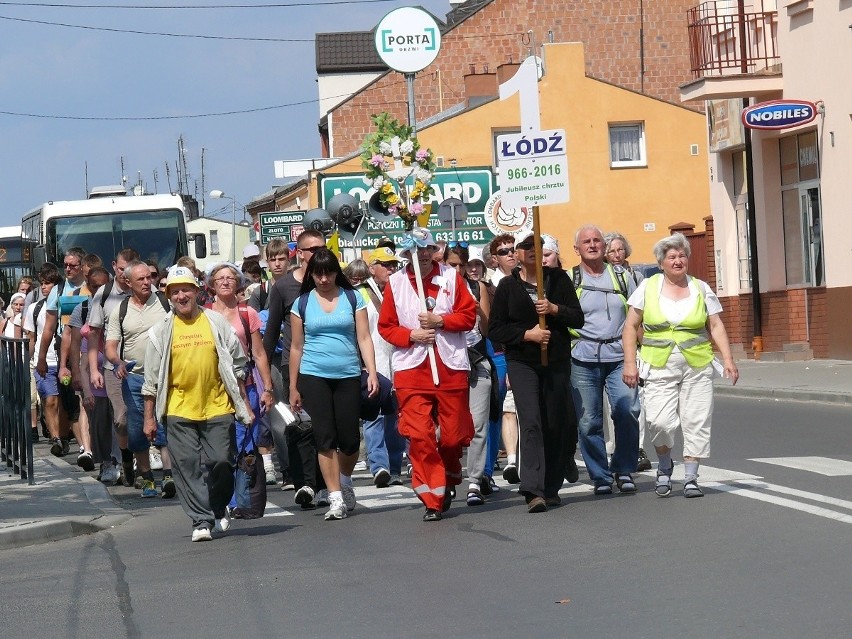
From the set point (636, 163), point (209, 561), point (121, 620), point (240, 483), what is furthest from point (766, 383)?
point (636, 163)

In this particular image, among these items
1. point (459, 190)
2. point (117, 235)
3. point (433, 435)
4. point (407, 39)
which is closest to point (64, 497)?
point (433, 435)

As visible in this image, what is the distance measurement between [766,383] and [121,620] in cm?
1716

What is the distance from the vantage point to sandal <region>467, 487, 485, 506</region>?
38.3 feet

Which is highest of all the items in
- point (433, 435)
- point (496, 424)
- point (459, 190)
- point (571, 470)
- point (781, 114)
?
point (781, 114)

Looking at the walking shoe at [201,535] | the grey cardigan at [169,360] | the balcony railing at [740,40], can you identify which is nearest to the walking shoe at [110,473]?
the grey cardigan at [169,360]

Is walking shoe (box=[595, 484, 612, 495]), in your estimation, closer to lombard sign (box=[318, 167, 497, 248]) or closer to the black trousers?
the black trousers

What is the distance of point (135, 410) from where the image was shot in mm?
13578

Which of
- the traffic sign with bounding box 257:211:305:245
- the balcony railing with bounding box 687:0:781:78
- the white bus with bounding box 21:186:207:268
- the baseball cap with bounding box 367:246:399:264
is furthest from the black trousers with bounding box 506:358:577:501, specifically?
the traffic sign with bounding box 257:211:305:245

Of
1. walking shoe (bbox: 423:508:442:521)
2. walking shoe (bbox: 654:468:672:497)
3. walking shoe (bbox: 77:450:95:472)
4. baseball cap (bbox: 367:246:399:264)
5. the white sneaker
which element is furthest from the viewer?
walking shoe (bbox: 77:450:95:472)

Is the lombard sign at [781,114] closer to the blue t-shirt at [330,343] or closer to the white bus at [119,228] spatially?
the white bus at [119,228]

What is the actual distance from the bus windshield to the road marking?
14974mm

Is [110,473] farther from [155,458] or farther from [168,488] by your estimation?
[168,488]

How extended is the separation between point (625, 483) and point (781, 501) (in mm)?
1432

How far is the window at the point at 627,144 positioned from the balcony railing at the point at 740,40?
63.5 ft
